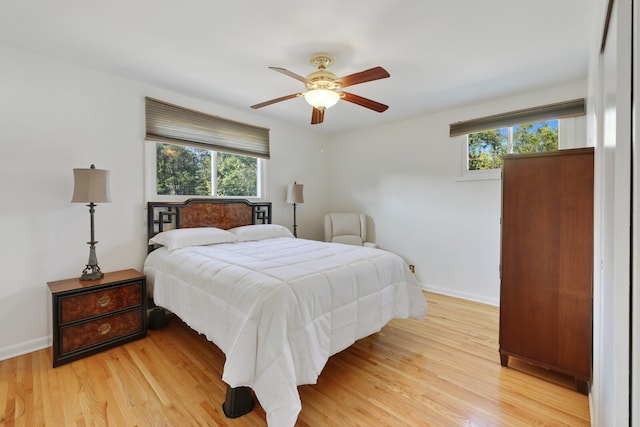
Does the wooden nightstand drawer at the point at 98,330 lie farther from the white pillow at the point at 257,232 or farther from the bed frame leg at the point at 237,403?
the bed frame leg at the point at 237,403

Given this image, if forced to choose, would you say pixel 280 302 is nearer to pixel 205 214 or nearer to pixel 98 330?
pixel 98 330

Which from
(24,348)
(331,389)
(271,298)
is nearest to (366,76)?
(271,298)

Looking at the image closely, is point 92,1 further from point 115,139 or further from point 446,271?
point 446,271

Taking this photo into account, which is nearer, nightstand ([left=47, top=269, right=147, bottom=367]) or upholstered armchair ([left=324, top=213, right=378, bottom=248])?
nightstand ([left=47, top=269, right=147, bottom=367])

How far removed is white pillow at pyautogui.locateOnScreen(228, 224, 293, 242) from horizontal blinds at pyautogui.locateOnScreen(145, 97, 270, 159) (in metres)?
1.05

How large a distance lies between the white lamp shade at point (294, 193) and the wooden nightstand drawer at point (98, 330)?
2.35 metres

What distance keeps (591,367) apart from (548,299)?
1.45 ft

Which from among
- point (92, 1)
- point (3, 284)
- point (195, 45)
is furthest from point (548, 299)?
point (3, 284)

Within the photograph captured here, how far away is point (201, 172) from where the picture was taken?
3604mm

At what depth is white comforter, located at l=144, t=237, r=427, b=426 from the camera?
61.7 inches

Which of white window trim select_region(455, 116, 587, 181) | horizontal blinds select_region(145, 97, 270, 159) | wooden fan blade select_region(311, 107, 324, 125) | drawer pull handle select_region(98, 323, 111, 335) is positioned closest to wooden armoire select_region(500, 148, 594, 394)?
white window trim select_region(455, 116, 587, 181)

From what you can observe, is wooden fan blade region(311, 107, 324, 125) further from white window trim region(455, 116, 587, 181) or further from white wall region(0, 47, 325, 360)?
white window trim region(455, 116, 587, 181)

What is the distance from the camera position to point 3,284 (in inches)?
91.3

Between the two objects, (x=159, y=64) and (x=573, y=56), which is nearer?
(x=573, y=56)
